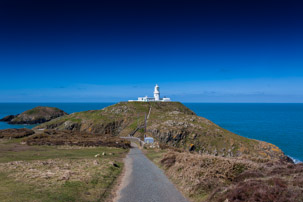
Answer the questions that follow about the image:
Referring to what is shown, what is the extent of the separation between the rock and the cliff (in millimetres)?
54102

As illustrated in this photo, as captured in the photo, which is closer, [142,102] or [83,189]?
[83,189]

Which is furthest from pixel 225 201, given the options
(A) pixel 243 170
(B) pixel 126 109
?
(B) pixel 126 109

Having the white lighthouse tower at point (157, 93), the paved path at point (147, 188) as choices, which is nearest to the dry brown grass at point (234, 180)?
the paved path at point (147, 188)

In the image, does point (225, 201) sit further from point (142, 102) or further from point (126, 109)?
point (142, 102)

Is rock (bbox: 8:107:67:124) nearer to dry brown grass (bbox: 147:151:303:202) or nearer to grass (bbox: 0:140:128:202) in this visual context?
grass (bbox: 0:140:128:202)

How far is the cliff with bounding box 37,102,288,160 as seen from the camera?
62.0m

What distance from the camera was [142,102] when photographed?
364ft

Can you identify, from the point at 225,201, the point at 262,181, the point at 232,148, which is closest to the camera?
the point at 225,201

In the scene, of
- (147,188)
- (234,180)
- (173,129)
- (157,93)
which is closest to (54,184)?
(147,188)

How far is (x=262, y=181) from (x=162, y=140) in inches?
2209

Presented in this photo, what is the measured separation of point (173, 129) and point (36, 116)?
116 m

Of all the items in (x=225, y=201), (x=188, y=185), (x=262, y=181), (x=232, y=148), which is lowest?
(x=232, y=148)

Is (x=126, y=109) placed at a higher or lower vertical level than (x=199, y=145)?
higher

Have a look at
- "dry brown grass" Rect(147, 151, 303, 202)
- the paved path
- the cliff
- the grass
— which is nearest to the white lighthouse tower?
the cliff
